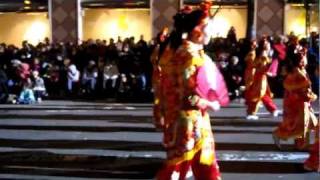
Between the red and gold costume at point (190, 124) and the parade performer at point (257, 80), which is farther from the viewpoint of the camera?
the parade performer at point (257, 80)

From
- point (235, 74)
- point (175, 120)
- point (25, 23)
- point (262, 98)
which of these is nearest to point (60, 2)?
point (25, 23)

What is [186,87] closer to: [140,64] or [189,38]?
[189,38]

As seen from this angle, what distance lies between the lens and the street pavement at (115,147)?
955 centimetres

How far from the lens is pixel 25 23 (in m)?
29.4

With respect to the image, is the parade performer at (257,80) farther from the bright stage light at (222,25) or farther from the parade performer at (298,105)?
the bright stage light at (222,25)

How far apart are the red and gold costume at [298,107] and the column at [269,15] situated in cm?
1804

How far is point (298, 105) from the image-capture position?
10000mm

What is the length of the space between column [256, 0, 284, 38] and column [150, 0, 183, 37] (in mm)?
3043

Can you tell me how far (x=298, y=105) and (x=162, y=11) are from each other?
754 inches

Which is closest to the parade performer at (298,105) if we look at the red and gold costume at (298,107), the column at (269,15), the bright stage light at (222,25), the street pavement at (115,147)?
the red and gold costume at (298,107)

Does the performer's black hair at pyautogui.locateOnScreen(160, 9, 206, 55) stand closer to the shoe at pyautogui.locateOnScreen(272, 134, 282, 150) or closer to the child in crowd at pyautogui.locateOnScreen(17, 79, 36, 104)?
the shoe at pyautogui.locateOnScreen(272, 134, 282, 150)

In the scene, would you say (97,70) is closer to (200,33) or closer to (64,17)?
(64,17)

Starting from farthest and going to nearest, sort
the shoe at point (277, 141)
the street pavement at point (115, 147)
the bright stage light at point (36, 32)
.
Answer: the bright stage light at point (36, 32), the shoe at point (277, 141), the street pavement at point (115, 147)

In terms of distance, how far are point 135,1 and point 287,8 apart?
18.4ft
